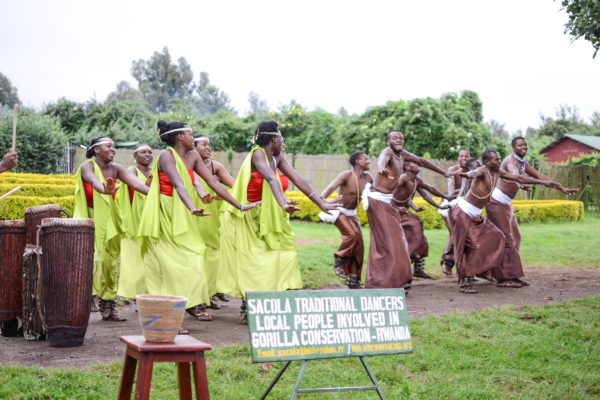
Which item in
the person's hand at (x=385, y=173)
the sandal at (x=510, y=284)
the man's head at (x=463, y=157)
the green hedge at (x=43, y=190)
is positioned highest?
the man's head at (x=463, y=157)

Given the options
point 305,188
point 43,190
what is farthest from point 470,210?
point 43,190

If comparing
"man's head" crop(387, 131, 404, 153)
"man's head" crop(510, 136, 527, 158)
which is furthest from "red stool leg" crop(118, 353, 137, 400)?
"man's head" crop(510, 136, 527, 158)

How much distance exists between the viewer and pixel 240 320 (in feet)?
26.2

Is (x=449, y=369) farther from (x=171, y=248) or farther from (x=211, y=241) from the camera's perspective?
(x=211, y=241)

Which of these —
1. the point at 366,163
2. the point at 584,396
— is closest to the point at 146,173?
the point at 366,163

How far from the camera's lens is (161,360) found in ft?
12.3

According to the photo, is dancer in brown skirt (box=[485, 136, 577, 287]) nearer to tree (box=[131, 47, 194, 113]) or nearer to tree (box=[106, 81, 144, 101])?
tree (box=[106, 81, 144, 101])

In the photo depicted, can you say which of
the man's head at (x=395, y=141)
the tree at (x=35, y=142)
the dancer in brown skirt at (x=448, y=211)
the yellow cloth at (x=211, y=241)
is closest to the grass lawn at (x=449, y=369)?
the yellow cloth at (x=211, y=241)

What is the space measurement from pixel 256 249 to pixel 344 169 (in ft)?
59.2

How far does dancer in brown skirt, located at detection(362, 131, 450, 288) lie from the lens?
953 centimetres

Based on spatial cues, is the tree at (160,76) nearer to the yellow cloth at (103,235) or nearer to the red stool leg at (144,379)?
the yellow cloth at (103,235)

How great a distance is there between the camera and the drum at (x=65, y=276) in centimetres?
617

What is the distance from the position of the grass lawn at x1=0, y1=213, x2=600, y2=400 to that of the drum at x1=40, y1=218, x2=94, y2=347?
2.98 feet

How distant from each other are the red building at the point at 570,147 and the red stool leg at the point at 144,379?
139 feet
